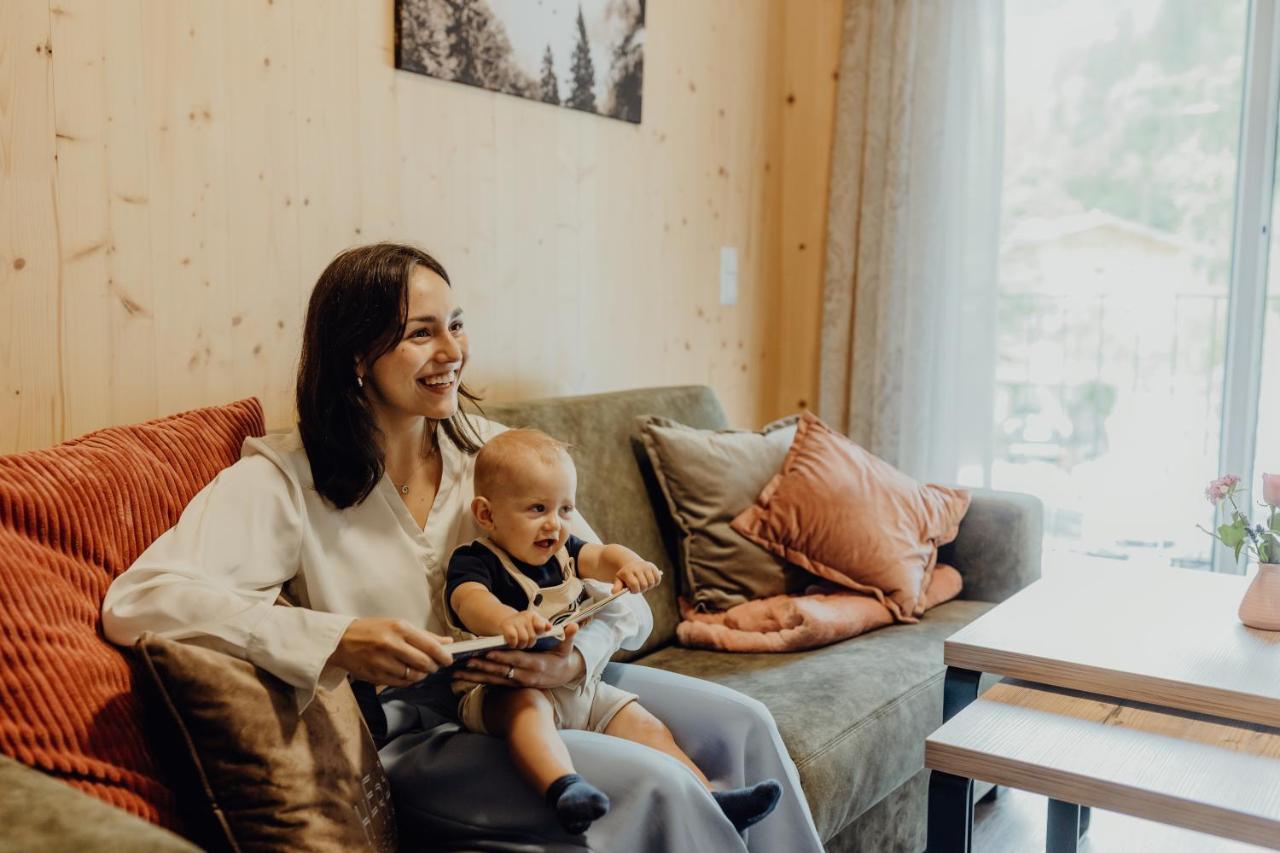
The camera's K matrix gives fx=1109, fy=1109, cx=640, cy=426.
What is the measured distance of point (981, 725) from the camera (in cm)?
156

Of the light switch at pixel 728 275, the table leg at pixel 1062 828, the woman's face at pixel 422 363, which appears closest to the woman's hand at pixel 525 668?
the woman's face at pixel 422 363

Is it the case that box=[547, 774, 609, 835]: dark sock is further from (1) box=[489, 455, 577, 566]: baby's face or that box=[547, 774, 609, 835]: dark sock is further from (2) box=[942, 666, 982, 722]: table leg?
(2) box=[942, 666, 982, 722]: table leg

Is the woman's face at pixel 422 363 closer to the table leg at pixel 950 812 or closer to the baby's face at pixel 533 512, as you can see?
the baby's face at pixel 533 512

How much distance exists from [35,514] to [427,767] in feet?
1.81

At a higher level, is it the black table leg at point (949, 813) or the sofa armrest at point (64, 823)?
the sofa armrest at point (64, 823)

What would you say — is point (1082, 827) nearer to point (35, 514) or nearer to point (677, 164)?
point (677, 164)

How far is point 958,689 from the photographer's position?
178 cm

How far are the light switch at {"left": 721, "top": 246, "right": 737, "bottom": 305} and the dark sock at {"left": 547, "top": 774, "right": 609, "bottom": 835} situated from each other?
222 centimetres

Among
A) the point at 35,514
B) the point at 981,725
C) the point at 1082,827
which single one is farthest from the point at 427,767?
the point at 1082,827

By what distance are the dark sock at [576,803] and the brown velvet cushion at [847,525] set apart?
112 centimetres

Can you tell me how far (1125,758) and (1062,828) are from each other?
1.48 ft

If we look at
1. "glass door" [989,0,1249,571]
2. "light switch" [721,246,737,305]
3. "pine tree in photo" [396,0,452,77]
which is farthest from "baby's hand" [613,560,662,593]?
"glass door" [989,0,1249,571]

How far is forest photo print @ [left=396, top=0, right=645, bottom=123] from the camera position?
2238 millimetres

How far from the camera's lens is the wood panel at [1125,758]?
4.35ft
